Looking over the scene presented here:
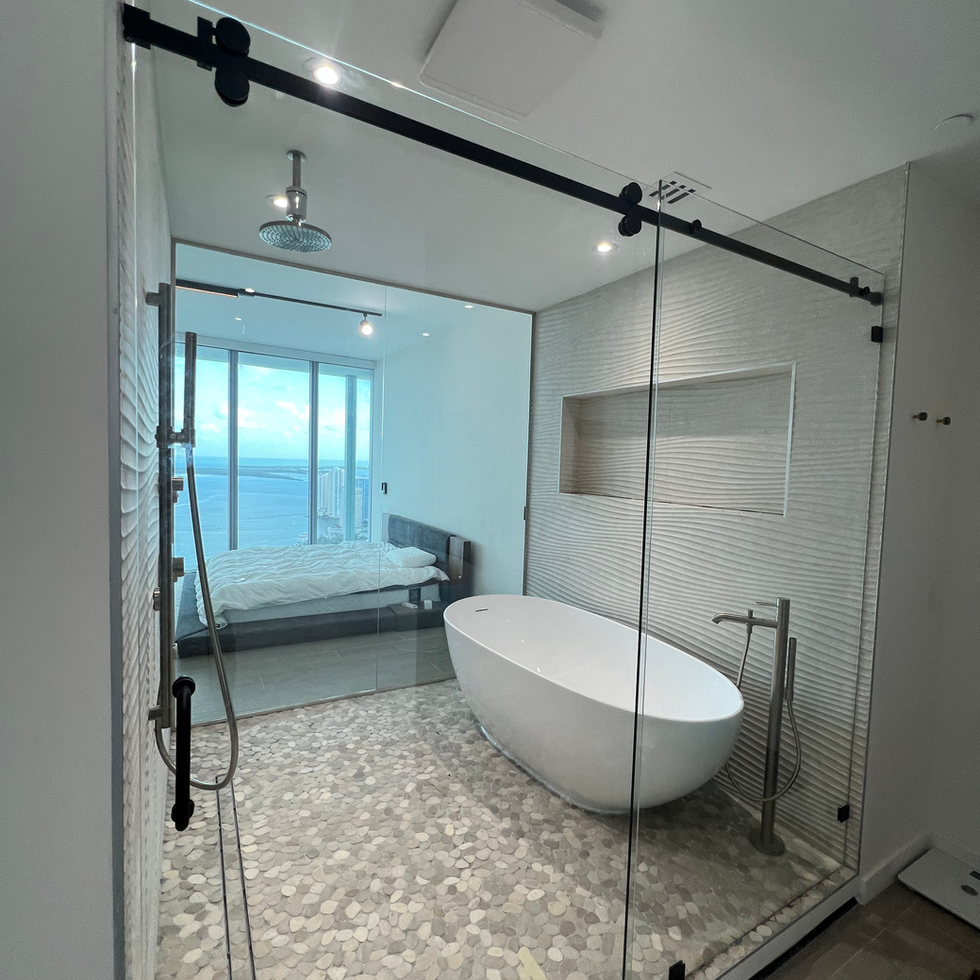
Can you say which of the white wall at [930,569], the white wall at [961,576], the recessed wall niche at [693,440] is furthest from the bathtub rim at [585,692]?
the white wall at [961,576]

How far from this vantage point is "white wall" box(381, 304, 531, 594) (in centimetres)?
176

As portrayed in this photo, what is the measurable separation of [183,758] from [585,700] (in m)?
1.21

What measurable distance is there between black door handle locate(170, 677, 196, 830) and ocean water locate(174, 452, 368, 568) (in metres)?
0.42

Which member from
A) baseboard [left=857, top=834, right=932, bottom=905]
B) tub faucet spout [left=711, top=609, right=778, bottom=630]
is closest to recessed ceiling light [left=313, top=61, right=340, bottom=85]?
tub faucet spout [left=711, top=609, right=778, bottom=630]

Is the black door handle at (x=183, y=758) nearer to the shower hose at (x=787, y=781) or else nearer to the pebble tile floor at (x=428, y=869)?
the pebble tile floor at (x=428, y=869)

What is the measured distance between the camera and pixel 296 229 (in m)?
1.58

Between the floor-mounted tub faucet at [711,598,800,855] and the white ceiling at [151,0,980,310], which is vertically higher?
the white ceiling at [151,0,980,310]

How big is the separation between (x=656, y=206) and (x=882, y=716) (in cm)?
207

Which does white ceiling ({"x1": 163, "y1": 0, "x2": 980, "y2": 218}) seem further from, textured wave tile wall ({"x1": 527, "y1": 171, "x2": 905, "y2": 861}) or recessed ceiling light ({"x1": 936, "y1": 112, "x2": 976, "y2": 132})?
textured wave tile wall ({"x1": 527, "y1": 171, "x2": 905, "y2": 861})

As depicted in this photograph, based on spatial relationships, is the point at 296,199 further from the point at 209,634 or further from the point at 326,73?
the point at 209,634

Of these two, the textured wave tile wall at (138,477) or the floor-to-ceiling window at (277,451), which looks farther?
the floor-to-ceiling window at (277,451)

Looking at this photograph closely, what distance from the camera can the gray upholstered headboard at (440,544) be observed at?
181 cm

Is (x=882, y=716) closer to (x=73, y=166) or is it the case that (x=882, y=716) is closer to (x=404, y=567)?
(x=404, y=567)

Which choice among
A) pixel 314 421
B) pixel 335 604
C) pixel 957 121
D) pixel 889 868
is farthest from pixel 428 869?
pixel 957 121
